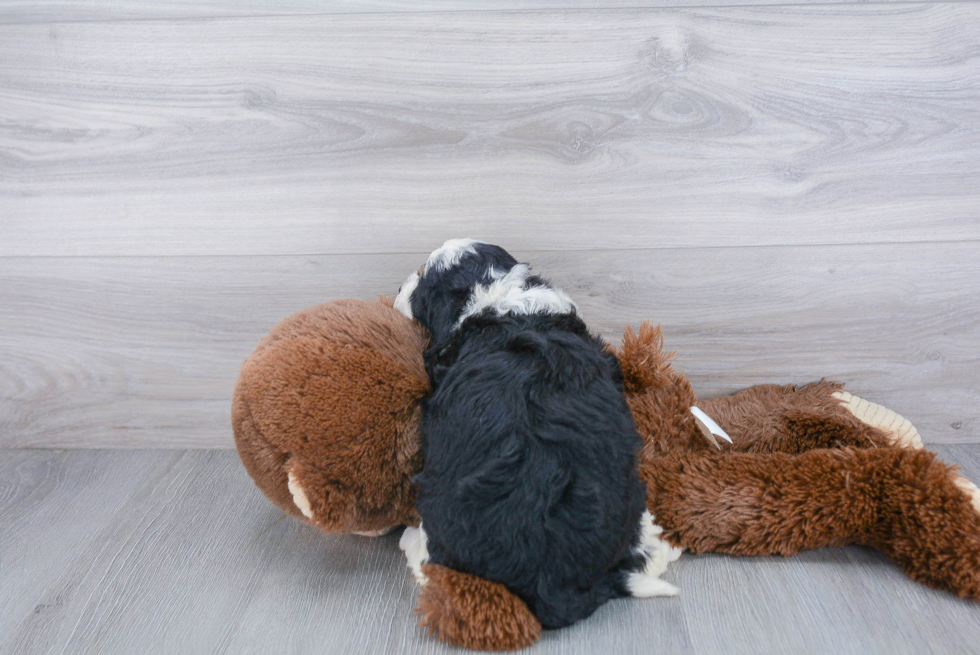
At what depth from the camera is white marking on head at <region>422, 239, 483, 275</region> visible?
0.93 metres

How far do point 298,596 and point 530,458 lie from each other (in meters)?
0.38

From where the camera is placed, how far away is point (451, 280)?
3.01 feet

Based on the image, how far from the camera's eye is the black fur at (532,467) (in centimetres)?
79

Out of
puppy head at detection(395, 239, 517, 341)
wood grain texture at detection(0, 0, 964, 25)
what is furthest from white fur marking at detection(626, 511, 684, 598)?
wood grain texture at detection(0, 0, 964, 25)

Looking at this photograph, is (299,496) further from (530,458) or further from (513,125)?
(513,125)

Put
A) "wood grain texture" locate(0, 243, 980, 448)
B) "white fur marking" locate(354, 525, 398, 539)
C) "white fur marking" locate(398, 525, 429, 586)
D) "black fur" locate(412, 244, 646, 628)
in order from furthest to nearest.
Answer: "wood grain texture" locate(0, 243, 980, 448), "white fur marking" locate(354, 525, 398, 539), "white fur marking" locate(398, 525, 429, 586), "black fur" locate(412, 244, 646, 628)

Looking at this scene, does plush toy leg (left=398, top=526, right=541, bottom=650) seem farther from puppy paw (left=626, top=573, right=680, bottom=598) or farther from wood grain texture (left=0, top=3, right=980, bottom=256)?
wood grain texture (left=0, top=3, right=980, bottom=256)

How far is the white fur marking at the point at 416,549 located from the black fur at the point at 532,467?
0.04 meters

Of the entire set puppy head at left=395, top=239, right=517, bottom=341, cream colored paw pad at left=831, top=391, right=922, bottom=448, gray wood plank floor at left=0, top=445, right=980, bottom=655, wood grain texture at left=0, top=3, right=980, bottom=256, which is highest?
wood grain texture at left=0, top=3, right=980, bottom=256

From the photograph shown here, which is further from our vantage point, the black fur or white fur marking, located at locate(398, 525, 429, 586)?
white fur marking, located at locate(398, 525, 429, 586)

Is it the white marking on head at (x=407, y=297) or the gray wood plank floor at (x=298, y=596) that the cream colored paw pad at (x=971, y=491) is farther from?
the white marking on head at (x=407, y=297)

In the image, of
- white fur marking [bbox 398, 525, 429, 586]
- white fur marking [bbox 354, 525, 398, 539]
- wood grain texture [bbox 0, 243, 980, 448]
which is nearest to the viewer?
white fur marking [bbox 398, 525, 429, 586]

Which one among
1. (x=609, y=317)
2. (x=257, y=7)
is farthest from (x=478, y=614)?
(x=257, y=7)

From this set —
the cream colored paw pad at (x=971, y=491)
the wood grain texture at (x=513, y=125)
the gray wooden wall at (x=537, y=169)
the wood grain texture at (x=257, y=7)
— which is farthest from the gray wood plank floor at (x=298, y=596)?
the wood grain texture at (x=257, y=7)
